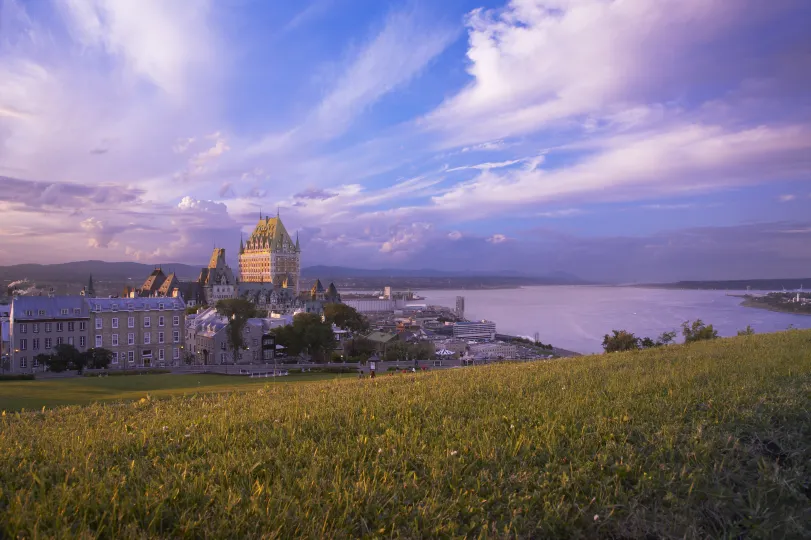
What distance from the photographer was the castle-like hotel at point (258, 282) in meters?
80.2

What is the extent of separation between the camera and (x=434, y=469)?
320cm

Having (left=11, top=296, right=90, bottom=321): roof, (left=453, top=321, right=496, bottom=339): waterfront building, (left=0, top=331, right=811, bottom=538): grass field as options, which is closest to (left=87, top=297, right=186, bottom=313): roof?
(left=11, top=296, right=90, bottom=321): roof

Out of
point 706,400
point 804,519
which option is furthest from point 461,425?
point 706,400

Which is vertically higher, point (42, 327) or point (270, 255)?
point (270, 255)

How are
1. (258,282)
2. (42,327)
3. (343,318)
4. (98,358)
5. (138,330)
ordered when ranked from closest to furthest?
1. (98,358)
2. (42,327)
3. (138,330)
4. (343,318)
5. (258,282)

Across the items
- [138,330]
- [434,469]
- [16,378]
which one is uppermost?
[434,469]

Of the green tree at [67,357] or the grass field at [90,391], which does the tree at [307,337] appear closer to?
the green tree at [67,357]

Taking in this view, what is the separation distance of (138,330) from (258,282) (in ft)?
216

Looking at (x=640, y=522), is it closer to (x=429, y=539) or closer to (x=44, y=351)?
(x=429, y=539)

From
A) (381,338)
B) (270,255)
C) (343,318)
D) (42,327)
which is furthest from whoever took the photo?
(270,255)

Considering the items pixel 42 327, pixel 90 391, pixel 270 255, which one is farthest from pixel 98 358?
pixel 270 255

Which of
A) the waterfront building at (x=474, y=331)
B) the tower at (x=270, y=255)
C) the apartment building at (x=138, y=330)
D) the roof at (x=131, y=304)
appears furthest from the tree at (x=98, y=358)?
the tower at (x=270, y=255)

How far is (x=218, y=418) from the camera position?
482 cm

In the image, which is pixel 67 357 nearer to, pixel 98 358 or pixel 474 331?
pixel 98 358
